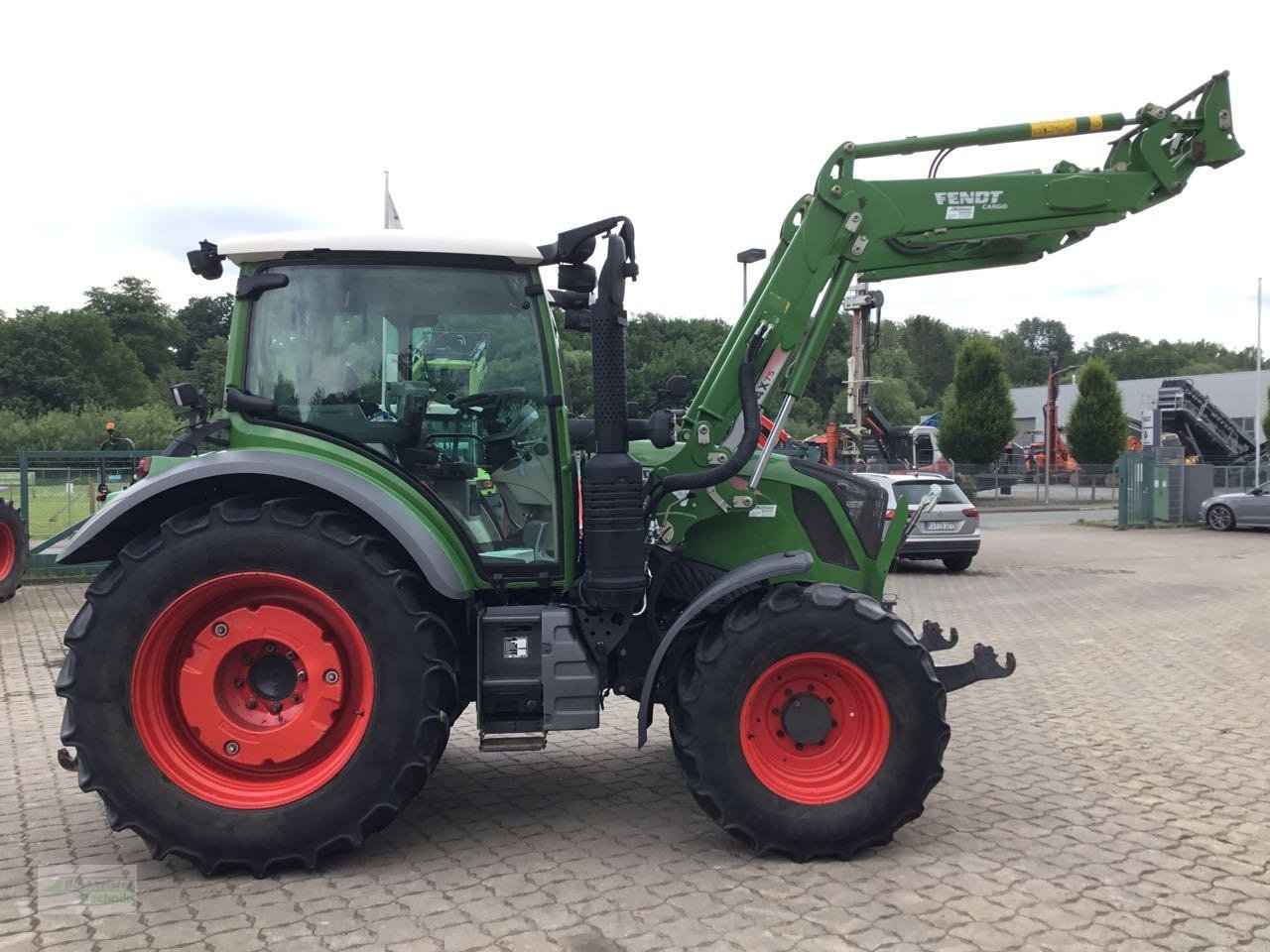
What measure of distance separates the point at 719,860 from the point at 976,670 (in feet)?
5.04

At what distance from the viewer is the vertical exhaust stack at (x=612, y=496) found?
4379 mm

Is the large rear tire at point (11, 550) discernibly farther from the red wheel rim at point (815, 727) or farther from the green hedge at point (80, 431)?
the red wheel rim at point (815, 727)

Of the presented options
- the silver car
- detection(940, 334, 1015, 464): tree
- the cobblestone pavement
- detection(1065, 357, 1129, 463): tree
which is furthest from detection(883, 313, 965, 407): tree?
the cobblestone pavement

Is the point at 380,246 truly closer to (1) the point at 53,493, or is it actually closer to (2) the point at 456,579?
(2) the point at 456,579

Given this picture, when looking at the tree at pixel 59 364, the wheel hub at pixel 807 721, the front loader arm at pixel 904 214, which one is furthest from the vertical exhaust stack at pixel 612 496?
the tree at pixel 59 364

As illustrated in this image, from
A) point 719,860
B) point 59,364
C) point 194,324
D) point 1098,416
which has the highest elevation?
→ point 194,324

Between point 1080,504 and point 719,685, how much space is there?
3476cm

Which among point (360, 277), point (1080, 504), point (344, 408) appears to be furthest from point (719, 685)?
point (1080, 504)

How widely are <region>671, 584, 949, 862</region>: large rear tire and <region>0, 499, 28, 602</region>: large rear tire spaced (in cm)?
1030

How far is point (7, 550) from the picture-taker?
11.9 meters

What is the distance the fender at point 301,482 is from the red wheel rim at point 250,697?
384 millimetres

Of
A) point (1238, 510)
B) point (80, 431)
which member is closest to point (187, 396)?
point (1238, 510)

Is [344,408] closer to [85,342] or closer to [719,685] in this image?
[719,685]

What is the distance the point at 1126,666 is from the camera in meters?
8.59
